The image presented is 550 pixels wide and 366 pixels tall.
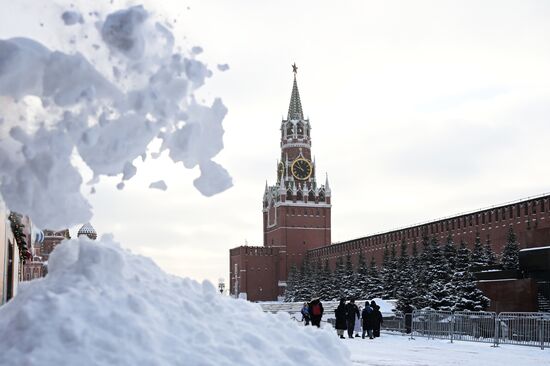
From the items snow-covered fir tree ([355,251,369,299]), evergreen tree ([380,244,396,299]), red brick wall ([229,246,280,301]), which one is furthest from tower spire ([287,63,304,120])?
evergreen tree ([380,244,396,299])

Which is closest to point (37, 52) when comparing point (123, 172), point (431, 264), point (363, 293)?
point (123, 172)

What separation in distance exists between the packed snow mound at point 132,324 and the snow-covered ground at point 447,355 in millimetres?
4266

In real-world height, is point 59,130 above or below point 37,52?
below

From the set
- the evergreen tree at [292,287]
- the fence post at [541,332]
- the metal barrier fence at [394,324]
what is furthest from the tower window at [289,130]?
the fence post at [541,332]

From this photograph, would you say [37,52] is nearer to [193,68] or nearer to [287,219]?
[193,68]

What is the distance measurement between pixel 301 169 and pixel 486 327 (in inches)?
2877

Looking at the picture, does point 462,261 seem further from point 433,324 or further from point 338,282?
point 338,282

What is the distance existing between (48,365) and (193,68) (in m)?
2.92

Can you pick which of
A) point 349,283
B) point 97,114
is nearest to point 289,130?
point 349,283

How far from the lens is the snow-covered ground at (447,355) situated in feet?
37.7

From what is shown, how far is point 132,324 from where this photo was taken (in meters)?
5.55

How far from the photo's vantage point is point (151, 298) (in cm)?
615

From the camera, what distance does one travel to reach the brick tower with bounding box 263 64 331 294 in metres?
85.4

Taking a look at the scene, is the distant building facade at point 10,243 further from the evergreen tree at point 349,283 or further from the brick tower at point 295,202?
the brick tower at point 295,202
